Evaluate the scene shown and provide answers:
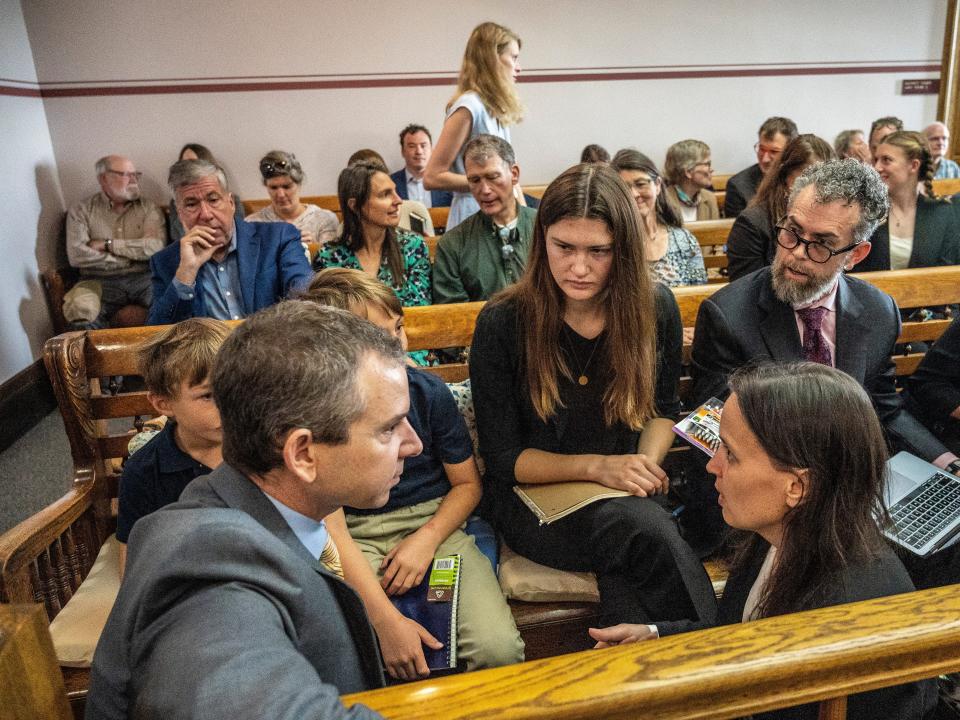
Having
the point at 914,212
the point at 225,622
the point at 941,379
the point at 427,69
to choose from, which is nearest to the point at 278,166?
the point at 427,69

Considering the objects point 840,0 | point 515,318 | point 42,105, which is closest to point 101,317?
point 42,105

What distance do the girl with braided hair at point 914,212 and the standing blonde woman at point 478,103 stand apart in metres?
1.71

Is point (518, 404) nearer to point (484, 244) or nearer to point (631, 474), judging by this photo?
point (631, 474)

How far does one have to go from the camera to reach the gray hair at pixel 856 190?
1.91 m

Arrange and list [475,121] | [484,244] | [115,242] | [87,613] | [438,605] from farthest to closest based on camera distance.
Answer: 1. [115,242]
2. [475,121]
3. [484,244]
4. [87,613]
5. [438,605]

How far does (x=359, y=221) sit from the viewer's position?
2.98 meters

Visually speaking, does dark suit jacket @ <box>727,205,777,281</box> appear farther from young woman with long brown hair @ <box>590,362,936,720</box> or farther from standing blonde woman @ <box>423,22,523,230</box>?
young woman with long brown hair @ <box>590,362,936,720</box>

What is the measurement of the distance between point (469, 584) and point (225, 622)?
0.97 m

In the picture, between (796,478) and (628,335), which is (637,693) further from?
(628,335)

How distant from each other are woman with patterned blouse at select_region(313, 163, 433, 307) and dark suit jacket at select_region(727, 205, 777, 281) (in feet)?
4.18

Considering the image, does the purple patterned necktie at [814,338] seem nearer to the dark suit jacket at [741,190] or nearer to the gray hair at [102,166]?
the dark suit jacket at [741,190]

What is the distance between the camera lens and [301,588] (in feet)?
2.76

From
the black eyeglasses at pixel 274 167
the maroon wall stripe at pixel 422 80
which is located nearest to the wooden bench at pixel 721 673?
the black eyeglasses at pixel 274 167

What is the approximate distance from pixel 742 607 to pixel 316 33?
17.7 feet
